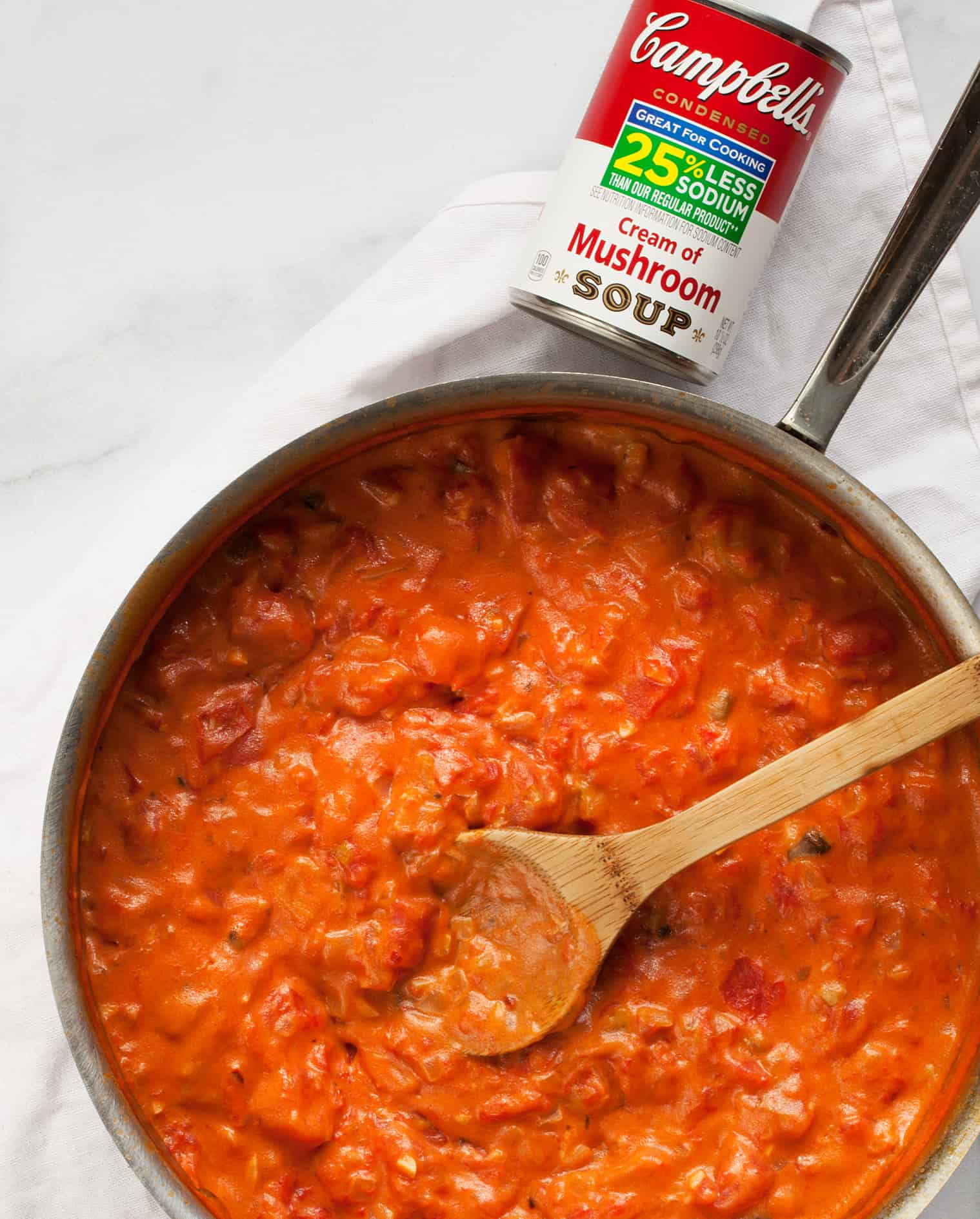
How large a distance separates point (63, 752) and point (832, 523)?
4.56 feet

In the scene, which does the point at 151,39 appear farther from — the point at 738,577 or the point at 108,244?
the point at 738,577

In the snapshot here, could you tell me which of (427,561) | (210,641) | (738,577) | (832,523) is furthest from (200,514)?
(832,523)

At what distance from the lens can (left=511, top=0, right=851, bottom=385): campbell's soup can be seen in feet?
6.48

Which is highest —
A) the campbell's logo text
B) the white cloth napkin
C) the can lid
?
the can lid

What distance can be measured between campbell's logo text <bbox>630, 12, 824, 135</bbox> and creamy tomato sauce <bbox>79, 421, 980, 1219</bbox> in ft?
1.97

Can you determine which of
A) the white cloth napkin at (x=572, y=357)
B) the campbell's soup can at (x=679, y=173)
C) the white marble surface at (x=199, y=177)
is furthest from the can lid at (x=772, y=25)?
the white marble surface at (x=199, y=177)

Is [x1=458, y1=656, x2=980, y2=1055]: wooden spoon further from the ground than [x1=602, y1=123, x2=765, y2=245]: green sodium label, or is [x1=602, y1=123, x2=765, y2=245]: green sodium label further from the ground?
[x1=602, y1=123, x2=765, y2=245]: green sodium label

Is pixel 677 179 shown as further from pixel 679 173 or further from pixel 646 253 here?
pixel 646 253

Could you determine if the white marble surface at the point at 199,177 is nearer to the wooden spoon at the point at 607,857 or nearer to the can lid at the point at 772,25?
the can lid at the point at 772,25

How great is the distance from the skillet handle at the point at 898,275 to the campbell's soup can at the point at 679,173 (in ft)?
0.78

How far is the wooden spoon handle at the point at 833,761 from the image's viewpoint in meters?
1.81

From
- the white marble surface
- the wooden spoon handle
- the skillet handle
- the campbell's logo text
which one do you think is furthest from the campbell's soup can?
the wooden spoon handle

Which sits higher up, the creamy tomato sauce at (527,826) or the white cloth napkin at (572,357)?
the white cloth napkin at (572,357)

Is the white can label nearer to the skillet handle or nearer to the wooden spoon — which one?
the skillet handle
